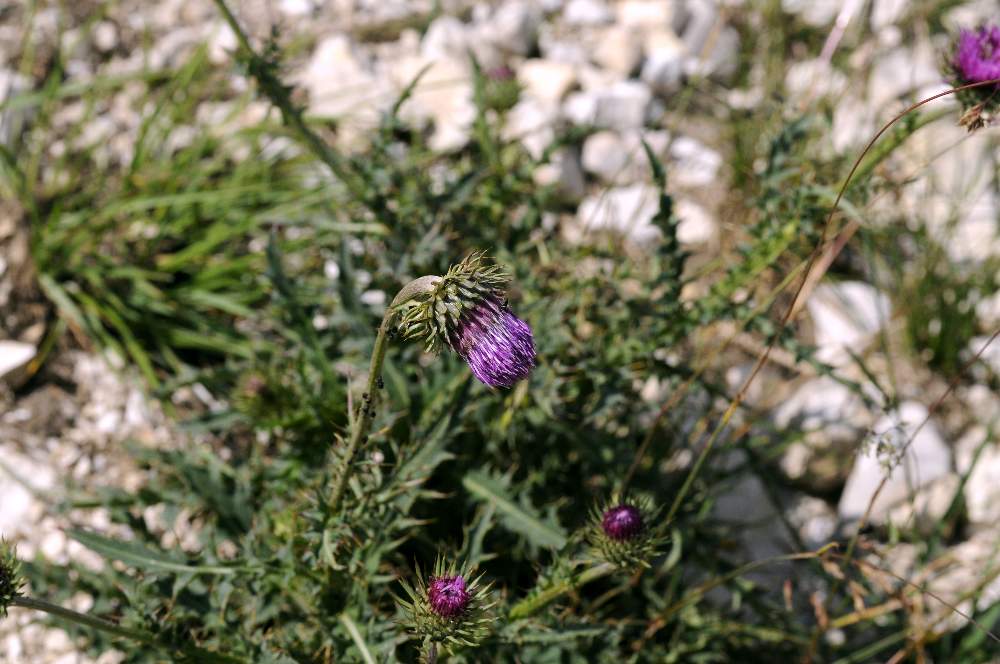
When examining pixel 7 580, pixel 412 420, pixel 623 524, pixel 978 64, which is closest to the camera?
pixel 7 580

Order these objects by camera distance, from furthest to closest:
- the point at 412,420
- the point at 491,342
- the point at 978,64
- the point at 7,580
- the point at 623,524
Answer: the point at 412,420 → the point at 978,64 → the point at 623,524 → the point at 7,580 → the point at 491,342

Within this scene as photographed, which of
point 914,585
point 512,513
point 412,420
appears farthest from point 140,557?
point 914,585

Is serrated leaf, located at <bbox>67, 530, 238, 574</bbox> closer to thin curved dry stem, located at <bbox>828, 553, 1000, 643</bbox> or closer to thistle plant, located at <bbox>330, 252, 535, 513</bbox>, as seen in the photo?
thistle plant, located at <bbox>330, 252, 535, 513</bbox>

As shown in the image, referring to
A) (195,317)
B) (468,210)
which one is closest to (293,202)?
(195,317)

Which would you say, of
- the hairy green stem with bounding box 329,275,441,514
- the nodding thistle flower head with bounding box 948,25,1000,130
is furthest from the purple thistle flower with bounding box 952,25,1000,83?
the hairy green stem with bounding box 329,275,441,514

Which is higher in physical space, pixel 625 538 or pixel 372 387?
pixel 372 387

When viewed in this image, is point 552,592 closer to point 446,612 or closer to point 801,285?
point 446,612

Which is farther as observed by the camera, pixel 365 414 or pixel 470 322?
pixel 365 414
